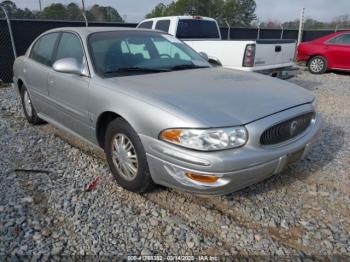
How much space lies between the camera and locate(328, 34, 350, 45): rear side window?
1029 cm

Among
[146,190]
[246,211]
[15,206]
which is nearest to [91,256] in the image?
[146,190]

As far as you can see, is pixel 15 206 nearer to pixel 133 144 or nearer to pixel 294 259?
pixel 133 144

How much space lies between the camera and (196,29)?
332 inches

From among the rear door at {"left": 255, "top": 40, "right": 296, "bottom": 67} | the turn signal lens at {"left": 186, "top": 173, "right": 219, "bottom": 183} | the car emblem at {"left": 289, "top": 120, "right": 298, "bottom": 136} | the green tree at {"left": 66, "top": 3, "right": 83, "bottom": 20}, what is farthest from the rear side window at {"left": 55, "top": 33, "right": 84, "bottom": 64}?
the green tree at {"left": 66, "top": 3, "right": 83, "bottom": 20}

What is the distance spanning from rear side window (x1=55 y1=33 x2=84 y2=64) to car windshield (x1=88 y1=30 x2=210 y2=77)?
17 centimetres

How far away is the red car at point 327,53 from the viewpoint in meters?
10.3

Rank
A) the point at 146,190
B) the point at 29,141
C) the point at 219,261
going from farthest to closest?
the point at 29,141, the point at 146,190, the point at 219,261

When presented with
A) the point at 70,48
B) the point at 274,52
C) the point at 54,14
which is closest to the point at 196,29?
the point at 274,52

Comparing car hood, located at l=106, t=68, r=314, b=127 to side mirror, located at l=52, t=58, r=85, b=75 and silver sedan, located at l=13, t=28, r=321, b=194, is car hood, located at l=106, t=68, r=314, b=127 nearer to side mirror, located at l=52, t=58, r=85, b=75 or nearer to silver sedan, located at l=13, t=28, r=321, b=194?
silver sedan, located at l=13, t=28, r=321, b=194

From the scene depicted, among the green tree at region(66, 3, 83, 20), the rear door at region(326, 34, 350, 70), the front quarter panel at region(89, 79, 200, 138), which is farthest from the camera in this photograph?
the green tree at region(66, 3, 83, 20)

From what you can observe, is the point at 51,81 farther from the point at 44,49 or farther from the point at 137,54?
the point at 137,54

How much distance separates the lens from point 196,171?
7.85 feet

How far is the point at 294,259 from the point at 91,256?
4.82ft

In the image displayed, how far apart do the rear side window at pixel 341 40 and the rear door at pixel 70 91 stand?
9.47 m
